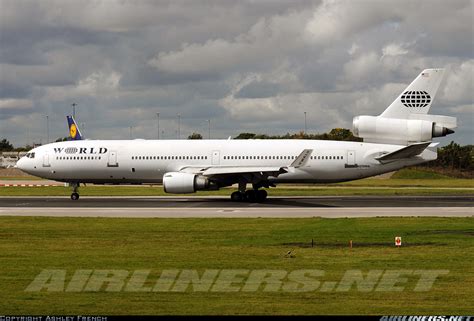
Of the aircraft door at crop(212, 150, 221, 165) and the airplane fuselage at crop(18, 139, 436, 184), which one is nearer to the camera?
the airplane fuselage at crop(18, 139, 436, 184)

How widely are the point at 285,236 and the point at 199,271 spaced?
881cm

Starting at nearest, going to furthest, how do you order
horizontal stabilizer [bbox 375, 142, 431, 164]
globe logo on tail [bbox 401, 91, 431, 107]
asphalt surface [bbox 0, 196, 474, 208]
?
1. asphalt surface [bbox 0, 196, 474, 208]
2. horizontal stabilizer [bbox 375, 142, 431, 164]
3. globe logo on tail [bbox 401, 91, 431, 107]

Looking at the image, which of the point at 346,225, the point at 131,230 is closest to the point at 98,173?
the point at 131,230

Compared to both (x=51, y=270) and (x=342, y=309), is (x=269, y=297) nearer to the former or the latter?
(x=342, y=309)

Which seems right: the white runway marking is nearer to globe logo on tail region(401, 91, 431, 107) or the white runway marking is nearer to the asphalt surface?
the asphalt surface

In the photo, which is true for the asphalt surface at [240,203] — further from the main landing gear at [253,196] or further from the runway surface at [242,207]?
the main landing gear at [253,196]

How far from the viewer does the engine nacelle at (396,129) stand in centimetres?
5059

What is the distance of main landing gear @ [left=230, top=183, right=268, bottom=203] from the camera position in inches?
1967

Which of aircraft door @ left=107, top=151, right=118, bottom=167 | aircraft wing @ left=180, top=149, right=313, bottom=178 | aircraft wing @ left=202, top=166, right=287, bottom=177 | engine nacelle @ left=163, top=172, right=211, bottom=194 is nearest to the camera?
aircraft wing @ left=202, top=166, right=287, bottom=177

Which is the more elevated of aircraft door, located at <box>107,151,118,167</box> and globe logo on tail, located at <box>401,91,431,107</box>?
globe logo on tail, located at <box>401,91,431,107</box>

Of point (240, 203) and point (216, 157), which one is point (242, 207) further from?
point (216, 157)

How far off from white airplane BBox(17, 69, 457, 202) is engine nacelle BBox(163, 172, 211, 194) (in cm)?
7

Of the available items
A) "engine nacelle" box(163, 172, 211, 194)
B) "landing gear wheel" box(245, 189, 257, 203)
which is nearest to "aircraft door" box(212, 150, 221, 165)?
"landing gear wheel" box(245, 189, 257, 203)

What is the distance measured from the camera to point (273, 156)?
168 feet
